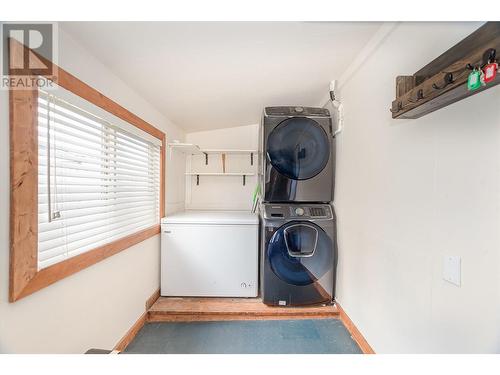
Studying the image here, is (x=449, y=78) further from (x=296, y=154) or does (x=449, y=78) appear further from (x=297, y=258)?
(x=297, y=258)

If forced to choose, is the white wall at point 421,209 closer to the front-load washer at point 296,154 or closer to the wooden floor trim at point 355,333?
the wooden floor trim at point 355,333

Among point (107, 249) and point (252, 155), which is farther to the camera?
point (252, 155)

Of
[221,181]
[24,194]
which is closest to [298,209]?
[221,181]

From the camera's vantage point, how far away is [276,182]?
223 cm

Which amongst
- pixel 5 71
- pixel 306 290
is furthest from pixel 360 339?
pixel 5 71

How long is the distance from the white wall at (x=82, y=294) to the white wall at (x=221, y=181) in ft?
3.77

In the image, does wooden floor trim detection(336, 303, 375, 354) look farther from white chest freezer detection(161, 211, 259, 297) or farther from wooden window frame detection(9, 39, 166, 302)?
wooden window frame detection(9, 39, 166, 302)

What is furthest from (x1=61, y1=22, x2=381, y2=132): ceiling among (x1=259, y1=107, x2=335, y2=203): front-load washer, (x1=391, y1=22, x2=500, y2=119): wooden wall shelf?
(x1=391, y1=22, x2=500, y2=119): wooden wall shelf

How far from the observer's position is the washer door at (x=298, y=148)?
87.0 inches

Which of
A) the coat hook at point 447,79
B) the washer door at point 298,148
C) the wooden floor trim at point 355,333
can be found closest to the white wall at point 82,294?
the washer door at point 298,148

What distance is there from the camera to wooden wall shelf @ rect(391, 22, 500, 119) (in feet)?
2.38

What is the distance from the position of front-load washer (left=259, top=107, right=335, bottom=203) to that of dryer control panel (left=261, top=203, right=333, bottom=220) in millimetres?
62
